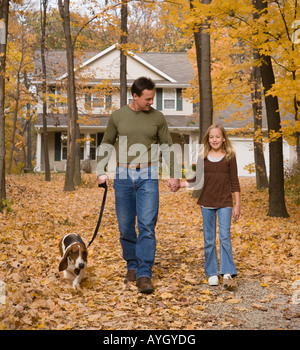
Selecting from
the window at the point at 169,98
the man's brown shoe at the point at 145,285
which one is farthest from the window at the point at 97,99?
the man's brown shoe at the point at 145,285

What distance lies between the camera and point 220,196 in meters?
5.66

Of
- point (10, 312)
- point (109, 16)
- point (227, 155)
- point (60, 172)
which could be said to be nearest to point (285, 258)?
point (227, 155)

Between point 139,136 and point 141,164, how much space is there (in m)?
0.32

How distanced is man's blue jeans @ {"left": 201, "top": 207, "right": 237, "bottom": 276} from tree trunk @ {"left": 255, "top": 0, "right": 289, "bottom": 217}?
6.18 meters

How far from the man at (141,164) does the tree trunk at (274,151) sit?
21.5 ft

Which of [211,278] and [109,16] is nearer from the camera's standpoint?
[211,278]

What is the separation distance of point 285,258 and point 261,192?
9462 millimetres

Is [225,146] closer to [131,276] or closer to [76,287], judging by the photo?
[131,276]

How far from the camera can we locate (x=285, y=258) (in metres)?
7.48

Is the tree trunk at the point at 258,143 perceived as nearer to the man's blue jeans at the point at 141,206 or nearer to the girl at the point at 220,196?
the girl at the point at 220,196

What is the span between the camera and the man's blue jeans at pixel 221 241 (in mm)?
5684

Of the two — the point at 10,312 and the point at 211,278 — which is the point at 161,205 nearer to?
the point at 211,278

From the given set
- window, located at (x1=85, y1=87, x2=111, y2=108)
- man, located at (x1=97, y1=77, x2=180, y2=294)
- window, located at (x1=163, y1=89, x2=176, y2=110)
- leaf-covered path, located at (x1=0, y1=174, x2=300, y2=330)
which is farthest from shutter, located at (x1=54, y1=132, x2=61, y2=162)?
man, located at (x1=97, y1=77, x2=180, y2=294)

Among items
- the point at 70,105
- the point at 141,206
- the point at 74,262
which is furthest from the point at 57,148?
the point at 141,206
